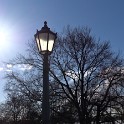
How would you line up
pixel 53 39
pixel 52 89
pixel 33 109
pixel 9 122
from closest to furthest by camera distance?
pixel 53 39 → pixel 52 89 → pixel 33 109 → pixel 9 122

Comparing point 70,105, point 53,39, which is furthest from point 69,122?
point 53,39

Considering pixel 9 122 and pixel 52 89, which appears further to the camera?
pixel 9 122

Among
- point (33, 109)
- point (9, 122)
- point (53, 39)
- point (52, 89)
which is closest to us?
point (53, 39)

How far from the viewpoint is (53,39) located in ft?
30.1

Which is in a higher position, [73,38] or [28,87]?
[73,38]

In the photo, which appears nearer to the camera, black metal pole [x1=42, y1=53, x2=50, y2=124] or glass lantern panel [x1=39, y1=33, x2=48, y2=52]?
black metal pole [x1=42, y1=53, x2=50, y2=124]

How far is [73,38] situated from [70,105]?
720 centimetres

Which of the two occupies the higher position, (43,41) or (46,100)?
(43,41)

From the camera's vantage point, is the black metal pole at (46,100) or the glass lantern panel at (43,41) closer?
the black metal pole at (46,100)

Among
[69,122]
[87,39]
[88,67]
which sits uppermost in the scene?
[87,39]

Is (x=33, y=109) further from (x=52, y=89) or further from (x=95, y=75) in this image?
(x=95, y=75)

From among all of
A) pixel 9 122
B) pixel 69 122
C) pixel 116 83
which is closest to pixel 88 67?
pixel 116 83

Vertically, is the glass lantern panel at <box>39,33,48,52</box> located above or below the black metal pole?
above

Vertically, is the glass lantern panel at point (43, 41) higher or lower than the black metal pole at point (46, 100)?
higher
